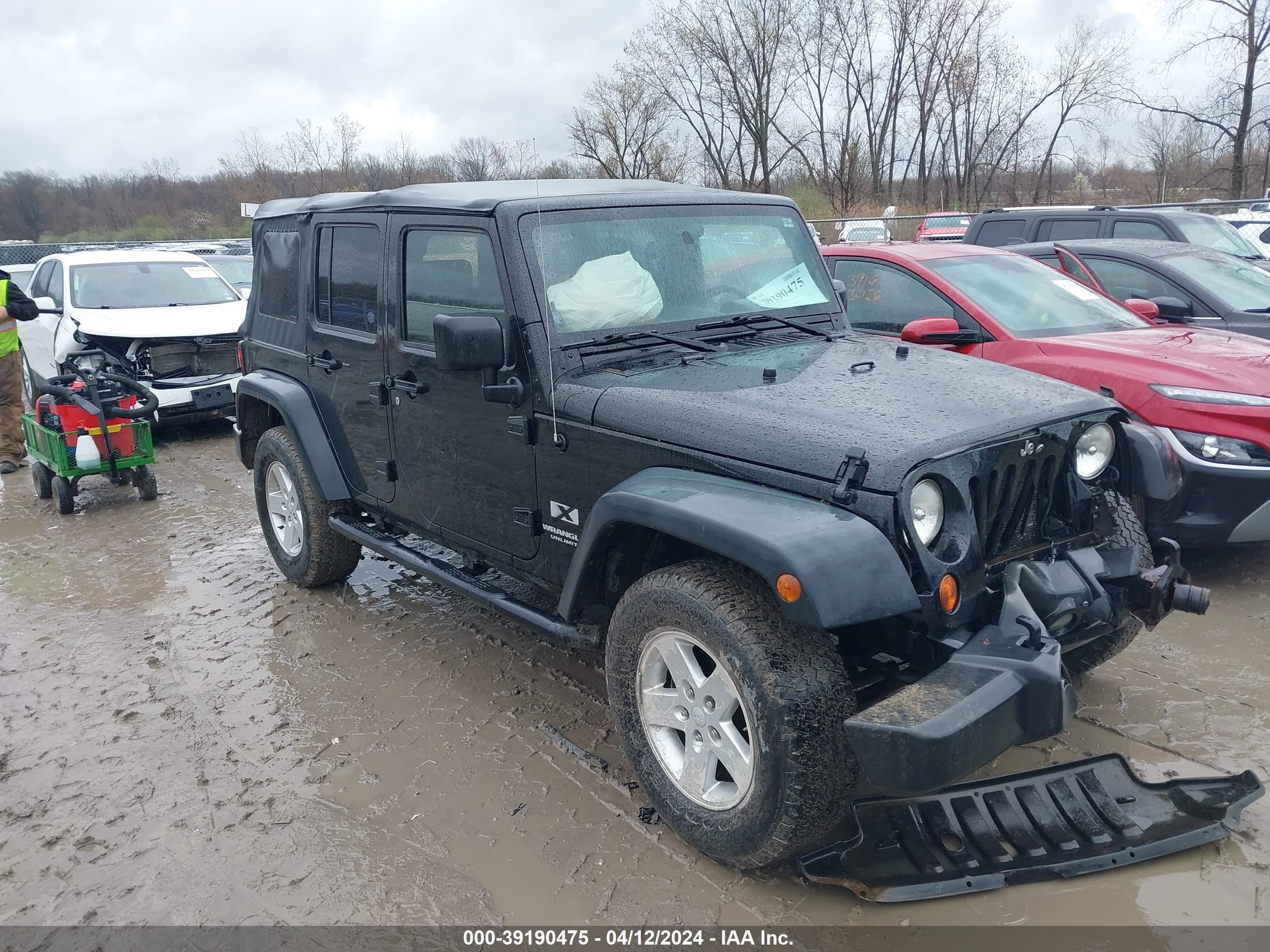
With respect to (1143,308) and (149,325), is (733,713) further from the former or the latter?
(149,325)

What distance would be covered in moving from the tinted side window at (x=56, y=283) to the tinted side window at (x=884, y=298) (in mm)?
7954

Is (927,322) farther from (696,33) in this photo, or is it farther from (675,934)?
(696,33)

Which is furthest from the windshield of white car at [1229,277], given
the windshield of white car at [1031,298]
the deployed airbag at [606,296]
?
the deployed airbag at [606,296]

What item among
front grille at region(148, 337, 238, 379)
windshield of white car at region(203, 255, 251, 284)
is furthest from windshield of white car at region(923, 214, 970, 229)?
front grille at region(148, 337, 238, 379)

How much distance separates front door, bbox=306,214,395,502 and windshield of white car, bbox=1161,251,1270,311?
5.98 meters

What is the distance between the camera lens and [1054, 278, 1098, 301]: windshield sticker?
6.18 m

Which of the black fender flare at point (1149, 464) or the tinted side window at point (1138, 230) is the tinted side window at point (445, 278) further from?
the tinted side window at point (1138, 230)

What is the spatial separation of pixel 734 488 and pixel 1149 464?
1.52 meters

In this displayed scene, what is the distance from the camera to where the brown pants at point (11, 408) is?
8.57 m

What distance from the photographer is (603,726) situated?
381 centimetres

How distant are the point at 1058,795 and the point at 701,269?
228 centimetres

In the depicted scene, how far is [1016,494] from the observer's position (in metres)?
2.90

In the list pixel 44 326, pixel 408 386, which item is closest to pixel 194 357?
pixel 44 326

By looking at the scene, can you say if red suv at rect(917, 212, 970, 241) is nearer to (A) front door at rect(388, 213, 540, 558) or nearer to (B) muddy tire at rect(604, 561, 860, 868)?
(A) front door at rect(388, 213, 540, 558)
